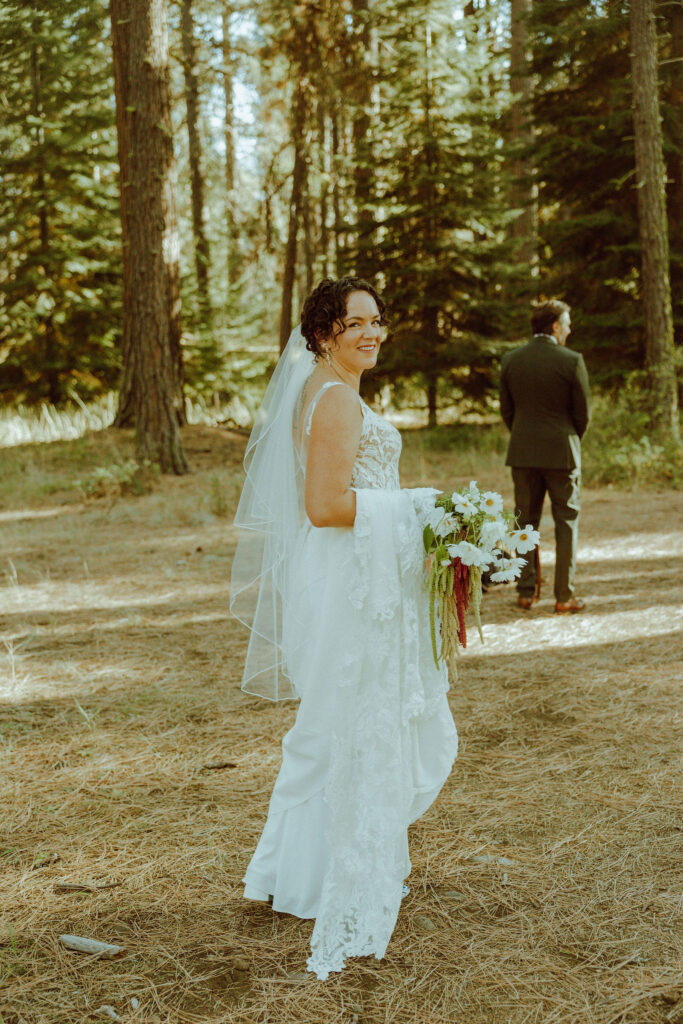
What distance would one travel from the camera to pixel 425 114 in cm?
1402

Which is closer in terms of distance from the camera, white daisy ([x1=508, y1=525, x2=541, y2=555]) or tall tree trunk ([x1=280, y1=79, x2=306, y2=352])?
white daisy ([x1=508, y1=525, x2=541, y2=555])

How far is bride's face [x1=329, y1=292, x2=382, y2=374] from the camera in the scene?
293 centimetres

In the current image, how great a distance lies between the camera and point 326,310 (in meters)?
2.95

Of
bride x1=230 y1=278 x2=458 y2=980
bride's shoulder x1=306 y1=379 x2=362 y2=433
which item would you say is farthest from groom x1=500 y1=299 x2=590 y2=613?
bride's shoulder x1=306 y1=379 x2=362 y2=433

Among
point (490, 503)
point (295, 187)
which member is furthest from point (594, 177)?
point (490, 503)

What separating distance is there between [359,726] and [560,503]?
4266mm

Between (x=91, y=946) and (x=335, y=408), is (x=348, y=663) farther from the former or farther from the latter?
(x=91, y=946)

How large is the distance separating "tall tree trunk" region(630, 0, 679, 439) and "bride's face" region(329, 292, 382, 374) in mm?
9755

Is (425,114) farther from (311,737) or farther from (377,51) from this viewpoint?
(311,737)

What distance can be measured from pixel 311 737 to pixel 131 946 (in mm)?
942

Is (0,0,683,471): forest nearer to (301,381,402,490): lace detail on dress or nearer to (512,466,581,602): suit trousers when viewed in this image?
(512,466,581,602): suit trousers

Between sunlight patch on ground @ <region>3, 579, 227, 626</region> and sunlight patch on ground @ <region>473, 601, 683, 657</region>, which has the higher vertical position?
sunlight patch on ground @ <region>3, 579, 227, 626</region>

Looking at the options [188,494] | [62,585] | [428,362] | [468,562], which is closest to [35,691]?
[62,585]

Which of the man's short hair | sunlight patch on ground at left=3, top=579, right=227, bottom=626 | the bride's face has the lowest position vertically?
sunlight patch on ground at left=3, top=579, right=227, bottom=626
